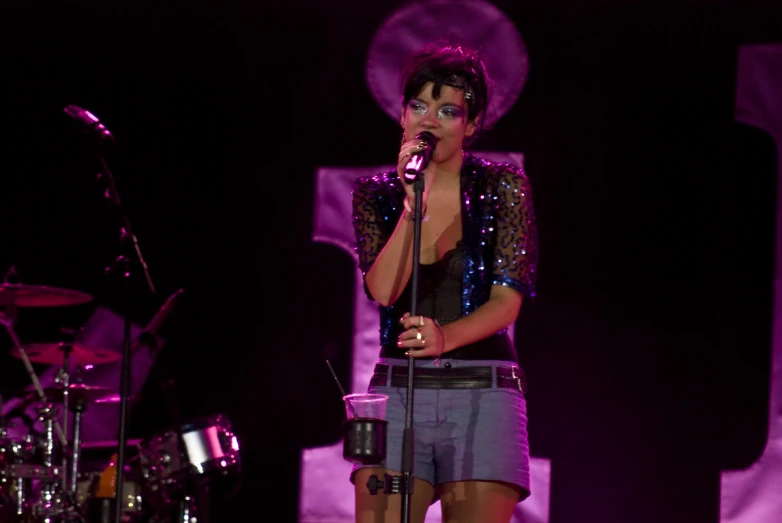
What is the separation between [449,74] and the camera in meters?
2.42

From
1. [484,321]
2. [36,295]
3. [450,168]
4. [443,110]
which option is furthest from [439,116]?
[36,295]

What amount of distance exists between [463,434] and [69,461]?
260 cm

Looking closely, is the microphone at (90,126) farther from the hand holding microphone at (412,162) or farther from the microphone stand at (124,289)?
the hand holding microphone at (412,162)

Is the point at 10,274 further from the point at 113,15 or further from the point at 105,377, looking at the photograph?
the point at 113,15

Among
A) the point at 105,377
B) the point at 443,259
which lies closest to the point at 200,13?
the point at 105,377

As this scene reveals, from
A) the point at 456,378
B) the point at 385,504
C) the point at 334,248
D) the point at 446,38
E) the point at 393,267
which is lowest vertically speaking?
the point at 385,504

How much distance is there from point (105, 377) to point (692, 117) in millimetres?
2862

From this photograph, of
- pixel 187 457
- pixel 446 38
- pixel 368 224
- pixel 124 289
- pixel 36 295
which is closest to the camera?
pixel 368 224

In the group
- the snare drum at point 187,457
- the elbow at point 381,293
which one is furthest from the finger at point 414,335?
the snare drum at point 187,457

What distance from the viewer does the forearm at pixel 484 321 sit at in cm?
222

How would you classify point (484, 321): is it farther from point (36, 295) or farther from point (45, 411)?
point (45, 411)

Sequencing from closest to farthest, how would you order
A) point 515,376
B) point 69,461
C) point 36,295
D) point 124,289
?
point 515,376, point 124,289, point 36,295, point 69,461

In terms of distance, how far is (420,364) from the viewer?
7.68ft

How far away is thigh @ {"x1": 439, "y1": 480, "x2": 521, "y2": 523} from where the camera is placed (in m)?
2.23
